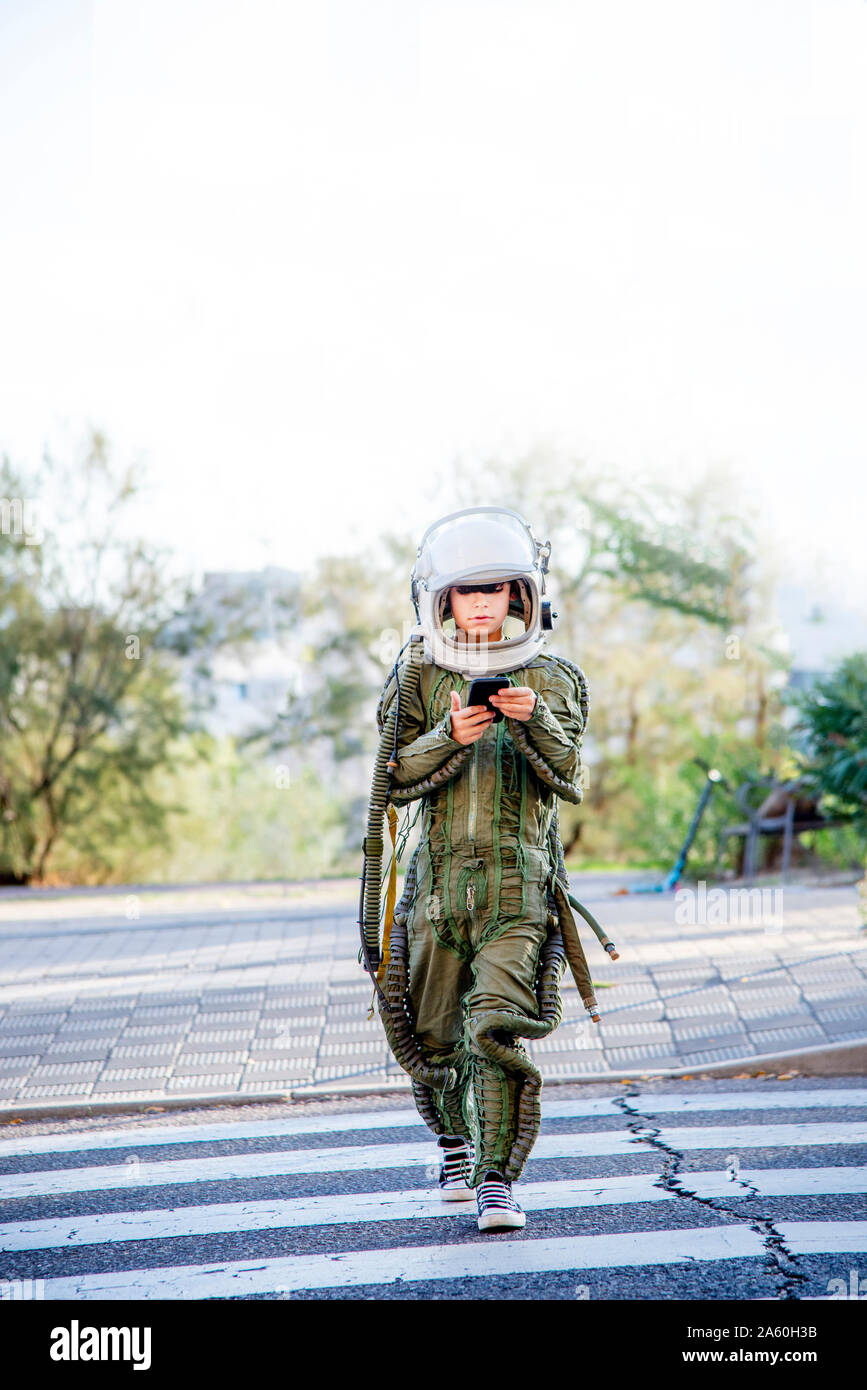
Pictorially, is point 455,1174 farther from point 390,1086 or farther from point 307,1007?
point 307,1007

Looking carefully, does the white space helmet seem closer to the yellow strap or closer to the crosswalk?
the yellow strap

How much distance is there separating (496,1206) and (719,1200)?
82 centimetres

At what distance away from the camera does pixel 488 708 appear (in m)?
3.91

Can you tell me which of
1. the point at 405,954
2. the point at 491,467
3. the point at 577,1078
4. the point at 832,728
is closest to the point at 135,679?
the point at 491,467

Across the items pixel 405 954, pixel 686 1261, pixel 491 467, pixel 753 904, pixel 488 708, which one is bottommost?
pixel 753 904

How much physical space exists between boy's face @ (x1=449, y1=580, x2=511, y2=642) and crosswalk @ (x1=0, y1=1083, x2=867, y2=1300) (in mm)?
1746

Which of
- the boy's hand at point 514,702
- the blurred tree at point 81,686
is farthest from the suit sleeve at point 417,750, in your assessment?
the blurred tree at point 81,686

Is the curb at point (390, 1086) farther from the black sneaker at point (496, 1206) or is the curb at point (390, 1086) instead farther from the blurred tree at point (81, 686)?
the blurred tree at point (81, 686)

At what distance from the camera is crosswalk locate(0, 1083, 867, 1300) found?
3646 mm

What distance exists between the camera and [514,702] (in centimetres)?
389

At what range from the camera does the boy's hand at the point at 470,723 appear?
153 inches

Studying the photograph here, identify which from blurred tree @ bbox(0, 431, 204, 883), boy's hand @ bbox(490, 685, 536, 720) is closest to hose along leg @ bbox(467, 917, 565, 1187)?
boy's hand @ bbox(490, 685, 536, 720)
